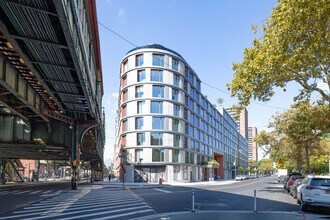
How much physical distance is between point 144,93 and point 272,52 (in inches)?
1714

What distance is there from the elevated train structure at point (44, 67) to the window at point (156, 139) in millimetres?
27358

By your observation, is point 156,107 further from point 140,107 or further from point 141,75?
point 141,75

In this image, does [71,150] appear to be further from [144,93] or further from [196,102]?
[196,102]

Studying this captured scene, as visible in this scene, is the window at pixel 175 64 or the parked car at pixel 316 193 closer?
the parked car at pixel 316 193

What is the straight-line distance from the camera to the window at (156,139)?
5866 cm

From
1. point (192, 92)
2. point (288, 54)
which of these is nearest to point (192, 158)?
point (192, 92)

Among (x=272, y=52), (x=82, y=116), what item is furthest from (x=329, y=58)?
(x=82, y=116)

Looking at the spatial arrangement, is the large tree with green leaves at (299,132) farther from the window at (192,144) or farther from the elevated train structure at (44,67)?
the window at (192,144)

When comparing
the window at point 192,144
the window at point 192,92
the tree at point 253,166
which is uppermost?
the window at point 192,92

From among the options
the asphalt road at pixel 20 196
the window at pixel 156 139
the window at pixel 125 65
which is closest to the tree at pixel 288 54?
the asphalt road at pixel 20 196

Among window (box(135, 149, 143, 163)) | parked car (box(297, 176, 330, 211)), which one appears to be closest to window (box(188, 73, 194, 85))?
window (box(135, 149, 143, 163))

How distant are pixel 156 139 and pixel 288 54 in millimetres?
43659

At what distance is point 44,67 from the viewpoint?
50.5 feet

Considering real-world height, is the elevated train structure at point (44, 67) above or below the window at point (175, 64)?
below
